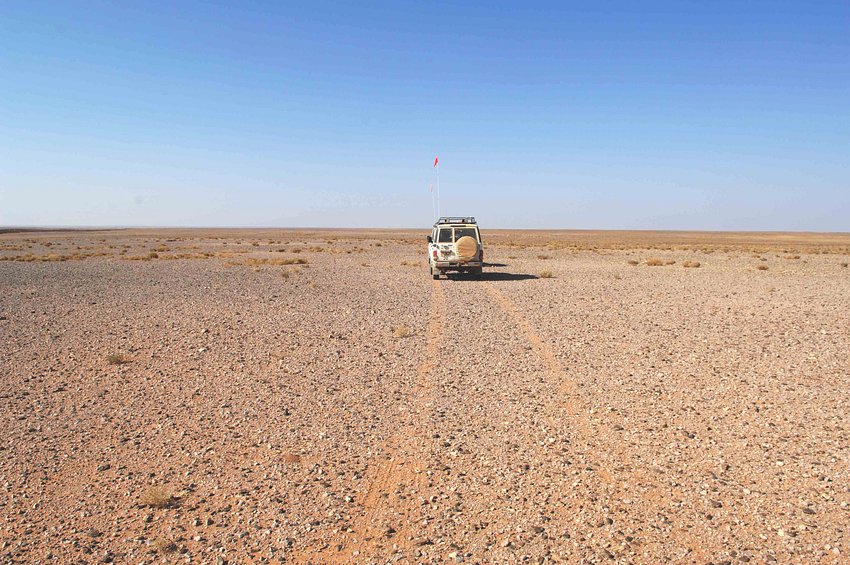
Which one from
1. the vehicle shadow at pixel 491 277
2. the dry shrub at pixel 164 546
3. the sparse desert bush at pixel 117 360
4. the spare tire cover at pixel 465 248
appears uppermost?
the spare tire cover at pixel 465 248

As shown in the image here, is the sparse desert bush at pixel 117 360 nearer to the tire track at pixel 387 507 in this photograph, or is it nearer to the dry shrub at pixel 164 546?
the tire track at pixel 387 507

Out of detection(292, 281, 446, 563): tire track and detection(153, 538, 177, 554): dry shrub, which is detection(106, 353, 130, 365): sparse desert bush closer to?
detection(292, 281, 446, 563): tire track

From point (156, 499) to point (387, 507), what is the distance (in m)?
1.78

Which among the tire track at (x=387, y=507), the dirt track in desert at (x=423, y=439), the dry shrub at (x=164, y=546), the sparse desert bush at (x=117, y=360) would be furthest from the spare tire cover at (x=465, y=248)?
the dry shrub at (x=164, y=546)

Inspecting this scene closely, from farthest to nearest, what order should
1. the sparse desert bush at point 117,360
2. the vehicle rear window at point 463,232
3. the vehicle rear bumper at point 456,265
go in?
the vehicle rear window at point 463,232 < the vehicle rear bumper at point 456,265 < the sparse desert bush at point 117,360

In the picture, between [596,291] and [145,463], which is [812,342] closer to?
[596,291]

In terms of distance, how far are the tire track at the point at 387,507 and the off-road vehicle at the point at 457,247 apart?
16.9m

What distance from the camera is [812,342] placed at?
1118 centimetres

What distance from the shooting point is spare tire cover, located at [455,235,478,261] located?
77.9 feet

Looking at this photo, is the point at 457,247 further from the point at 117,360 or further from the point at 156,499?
the point at 156,499

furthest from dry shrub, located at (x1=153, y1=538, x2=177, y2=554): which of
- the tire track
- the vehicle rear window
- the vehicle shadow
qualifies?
the vehicle shadow

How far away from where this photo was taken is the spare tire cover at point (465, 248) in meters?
23.8

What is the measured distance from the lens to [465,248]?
2375cm

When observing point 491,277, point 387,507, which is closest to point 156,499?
point 387,507
